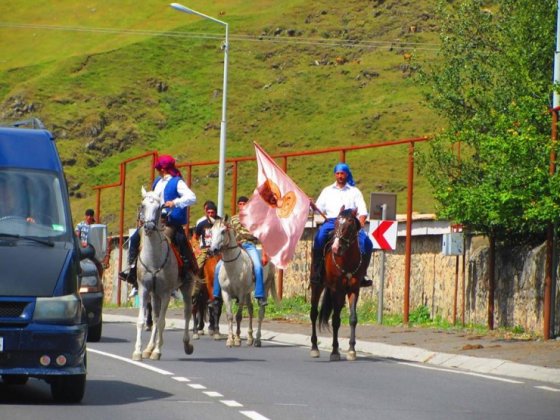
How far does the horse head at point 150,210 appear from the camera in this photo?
1997cm

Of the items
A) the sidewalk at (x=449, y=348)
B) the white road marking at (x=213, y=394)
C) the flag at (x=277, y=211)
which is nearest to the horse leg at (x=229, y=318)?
the sidewalk at (x=449, y=348)

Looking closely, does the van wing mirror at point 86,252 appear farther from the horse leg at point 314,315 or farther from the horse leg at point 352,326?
the horse leg at point 314,315

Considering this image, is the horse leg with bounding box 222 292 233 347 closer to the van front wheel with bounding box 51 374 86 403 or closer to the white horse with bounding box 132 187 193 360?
the white horse with bounding box 132 187 193 360

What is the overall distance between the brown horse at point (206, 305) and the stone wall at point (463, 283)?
4523mm

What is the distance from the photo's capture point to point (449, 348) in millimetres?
23391

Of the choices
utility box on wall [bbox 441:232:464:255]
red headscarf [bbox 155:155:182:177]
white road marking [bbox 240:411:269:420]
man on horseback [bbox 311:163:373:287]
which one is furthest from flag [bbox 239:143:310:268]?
white road marking [bbox 240:411:269:420]

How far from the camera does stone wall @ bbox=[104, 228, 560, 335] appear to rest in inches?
1046

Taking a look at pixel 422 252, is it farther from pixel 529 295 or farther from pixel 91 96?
pixel 91 96

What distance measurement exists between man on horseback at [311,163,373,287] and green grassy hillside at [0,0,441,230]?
61.6 meters

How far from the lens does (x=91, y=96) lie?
13425cm

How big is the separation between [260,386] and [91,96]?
389 ft

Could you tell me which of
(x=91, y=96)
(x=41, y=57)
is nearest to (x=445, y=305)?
(x=91, y=96)

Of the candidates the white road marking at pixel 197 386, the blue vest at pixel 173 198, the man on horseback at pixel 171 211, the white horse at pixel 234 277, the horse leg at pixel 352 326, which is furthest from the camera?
the white horse at pixel 234 277

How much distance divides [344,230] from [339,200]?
0.70 m
